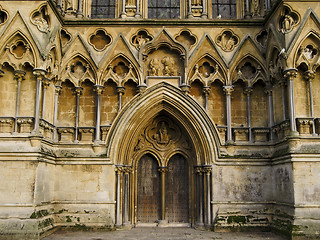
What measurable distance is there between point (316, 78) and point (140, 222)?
751 cm

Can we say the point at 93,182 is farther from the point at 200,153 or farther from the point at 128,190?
the point at 200,153

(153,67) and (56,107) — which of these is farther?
(153,67)

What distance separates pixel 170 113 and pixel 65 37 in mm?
4547

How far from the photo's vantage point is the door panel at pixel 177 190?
12.3 metres

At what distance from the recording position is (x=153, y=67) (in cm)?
1215

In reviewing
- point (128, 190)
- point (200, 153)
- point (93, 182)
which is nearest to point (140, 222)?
point (128, 190)

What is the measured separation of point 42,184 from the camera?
1029 cm

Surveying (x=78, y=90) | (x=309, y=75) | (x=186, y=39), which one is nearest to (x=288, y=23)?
(x=309, y=75)

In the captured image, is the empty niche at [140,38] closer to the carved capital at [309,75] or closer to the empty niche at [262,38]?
the empty niche at [262,38]

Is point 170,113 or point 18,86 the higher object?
point 18,86

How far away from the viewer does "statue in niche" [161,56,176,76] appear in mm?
12133

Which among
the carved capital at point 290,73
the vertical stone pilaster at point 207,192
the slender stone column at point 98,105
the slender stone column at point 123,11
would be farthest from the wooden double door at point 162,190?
the slender stone column at point 123,11

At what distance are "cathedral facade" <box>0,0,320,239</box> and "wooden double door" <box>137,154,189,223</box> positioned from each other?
36 millimetres

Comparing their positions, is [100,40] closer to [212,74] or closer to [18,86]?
[18,86]
